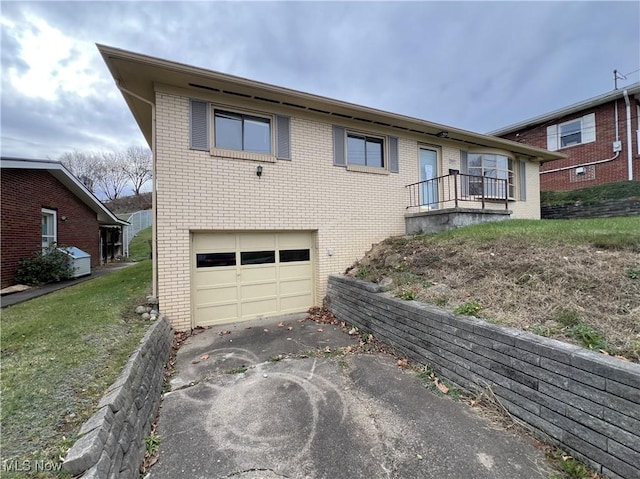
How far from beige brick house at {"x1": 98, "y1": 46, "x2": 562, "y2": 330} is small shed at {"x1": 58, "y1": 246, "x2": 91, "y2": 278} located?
6.52 meters

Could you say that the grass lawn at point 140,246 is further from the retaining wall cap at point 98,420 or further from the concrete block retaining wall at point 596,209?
the concrete block retaining wall at point 596,209

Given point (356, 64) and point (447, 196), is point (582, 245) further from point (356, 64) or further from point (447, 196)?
point (356, 64)

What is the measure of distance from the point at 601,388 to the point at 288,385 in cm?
308

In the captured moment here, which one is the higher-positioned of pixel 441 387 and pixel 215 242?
pixel 215 242

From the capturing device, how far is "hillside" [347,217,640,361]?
273cm

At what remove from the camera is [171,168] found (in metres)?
5.59

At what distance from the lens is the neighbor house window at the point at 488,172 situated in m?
10.5

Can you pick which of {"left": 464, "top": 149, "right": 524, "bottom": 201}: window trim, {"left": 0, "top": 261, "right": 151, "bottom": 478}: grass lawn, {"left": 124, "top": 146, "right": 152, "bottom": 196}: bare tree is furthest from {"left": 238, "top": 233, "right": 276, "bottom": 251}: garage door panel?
{"left": 124, "top": 146, "right": 152, "bottom": 196}: bare tree

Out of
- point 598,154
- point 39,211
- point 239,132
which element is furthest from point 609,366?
point 598,154

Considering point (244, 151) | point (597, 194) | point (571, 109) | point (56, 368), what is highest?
point (571, 109)

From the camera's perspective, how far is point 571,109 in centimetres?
1402

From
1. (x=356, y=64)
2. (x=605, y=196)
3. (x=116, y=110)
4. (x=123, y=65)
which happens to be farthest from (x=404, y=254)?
(x=116, y=110)

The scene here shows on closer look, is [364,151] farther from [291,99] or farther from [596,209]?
[596,209]

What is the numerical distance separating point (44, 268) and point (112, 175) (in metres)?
35.6
